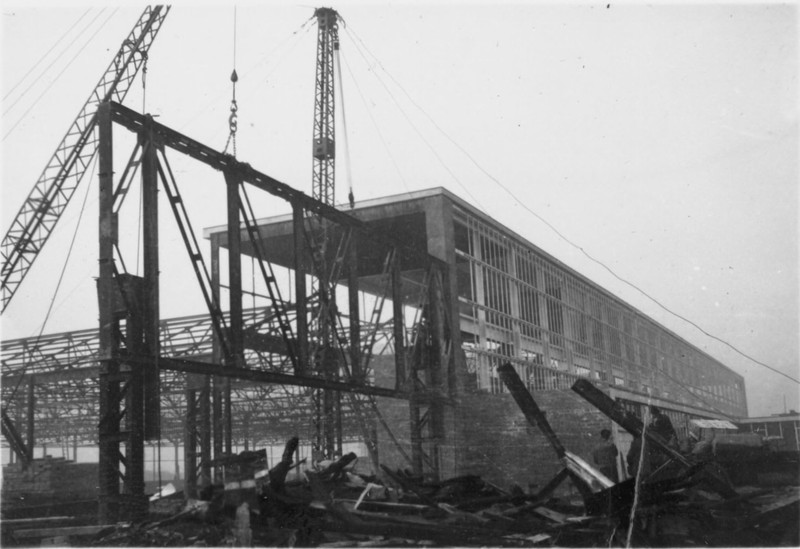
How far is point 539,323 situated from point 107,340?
23050 mm

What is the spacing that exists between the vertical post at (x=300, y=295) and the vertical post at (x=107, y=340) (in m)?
5.59

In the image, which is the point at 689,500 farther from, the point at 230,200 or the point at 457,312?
the point at 457,312

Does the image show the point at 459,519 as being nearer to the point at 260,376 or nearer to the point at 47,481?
the point at 260,376

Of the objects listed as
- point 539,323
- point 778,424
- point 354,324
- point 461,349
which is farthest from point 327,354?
point 778,424

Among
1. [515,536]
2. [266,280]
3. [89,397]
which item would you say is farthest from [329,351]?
[89,397]

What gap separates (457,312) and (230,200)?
1191 centimetres

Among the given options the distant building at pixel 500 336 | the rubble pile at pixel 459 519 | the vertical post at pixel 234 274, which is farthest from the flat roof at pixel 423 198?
the rubble pile at pixel 459 519

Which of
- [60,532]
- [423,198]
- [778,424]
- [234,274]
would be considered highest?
[423,198]

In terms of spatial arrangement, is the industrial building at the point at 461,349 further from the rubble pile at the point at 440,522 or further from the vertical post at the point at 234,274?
the rubble pile at the point at 440,522

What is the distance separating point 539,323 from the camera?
32781 millimetres

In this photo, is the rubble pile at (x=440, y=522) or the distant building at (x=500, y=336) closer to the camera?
the rubble pile at (x=440, y=522)

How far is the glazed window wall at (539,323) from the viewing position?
92.8ft

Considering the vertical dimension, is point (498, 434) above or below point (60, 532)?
above

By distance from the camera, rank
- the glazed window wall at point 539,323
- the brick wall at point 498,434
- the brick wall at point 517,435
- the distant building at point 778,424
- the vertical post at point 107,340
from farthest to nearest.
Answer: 1. the distant building at point 778,424
2. the glazed window wall at point 539,323
3. the brick wall at point 498,434
4. the brick wall at point 517,435
5. the vertical post at point 107,340
